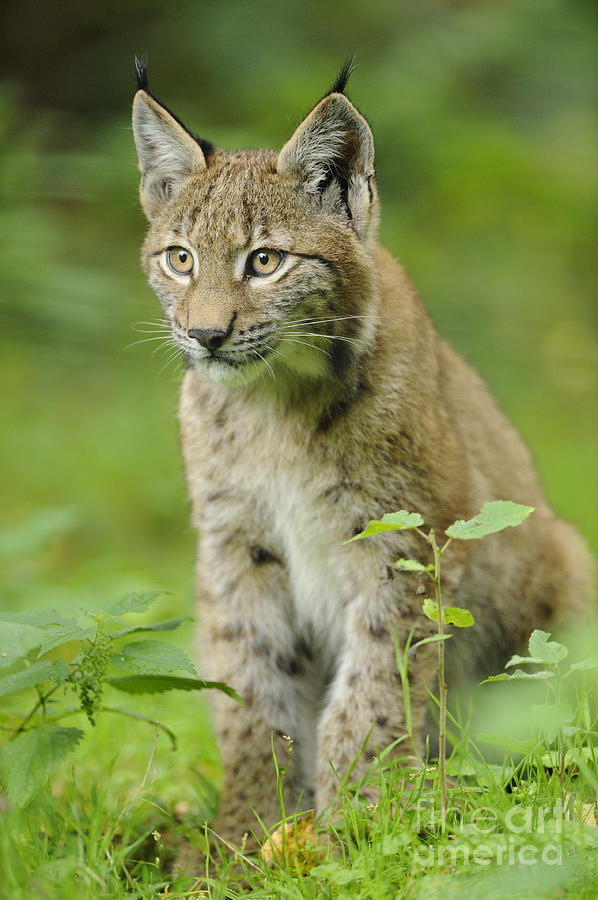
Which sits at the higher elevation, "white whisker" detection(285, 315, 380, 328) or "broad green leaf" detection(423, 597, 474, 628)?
"white whisker" detection(285, 315, 380, 328)

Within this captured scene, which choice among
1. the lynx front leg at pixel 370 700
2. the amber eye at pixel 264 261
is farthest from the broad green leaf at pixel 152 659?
the amber eye at pixel 264 261

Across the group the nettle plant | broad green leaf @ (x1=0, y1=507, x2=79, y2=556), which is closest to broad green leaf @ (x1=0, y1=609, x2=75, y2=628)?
the nettle plant

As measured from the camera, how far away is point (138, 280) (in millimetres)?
10453

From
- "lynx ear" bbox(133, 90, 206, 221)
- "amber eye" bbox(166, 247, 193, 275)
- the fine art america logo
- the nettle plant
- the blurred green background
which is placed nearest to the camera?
the fine art america logo

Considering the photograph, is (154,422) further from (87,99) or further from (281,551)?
(281,551)

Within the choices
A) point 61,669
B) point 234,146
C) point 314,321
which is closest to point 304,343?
point 314,321

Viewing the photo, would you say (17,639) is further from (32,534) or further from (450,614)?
(32,534)

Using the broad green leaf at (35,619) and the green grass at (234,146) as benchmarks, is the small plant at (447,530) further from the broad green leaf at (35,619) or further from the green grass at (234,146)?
the green grass at (234,146)

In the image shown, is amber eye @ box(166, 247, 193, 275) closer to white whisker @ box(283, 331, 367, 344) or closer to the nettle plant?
white whisker @ box(283, 331, 367, 344)

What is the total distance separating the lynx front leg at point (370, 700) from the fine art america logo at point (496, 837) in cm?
76

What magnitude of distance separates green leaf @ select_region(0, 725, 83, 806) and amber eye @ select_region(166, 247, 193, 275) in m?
1.54

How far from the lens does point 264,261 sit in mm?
3711

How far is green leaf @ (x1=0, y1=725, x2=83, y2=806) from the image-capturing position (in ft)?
10.1

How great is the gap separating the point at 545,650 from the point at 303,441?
1233 millimetres
